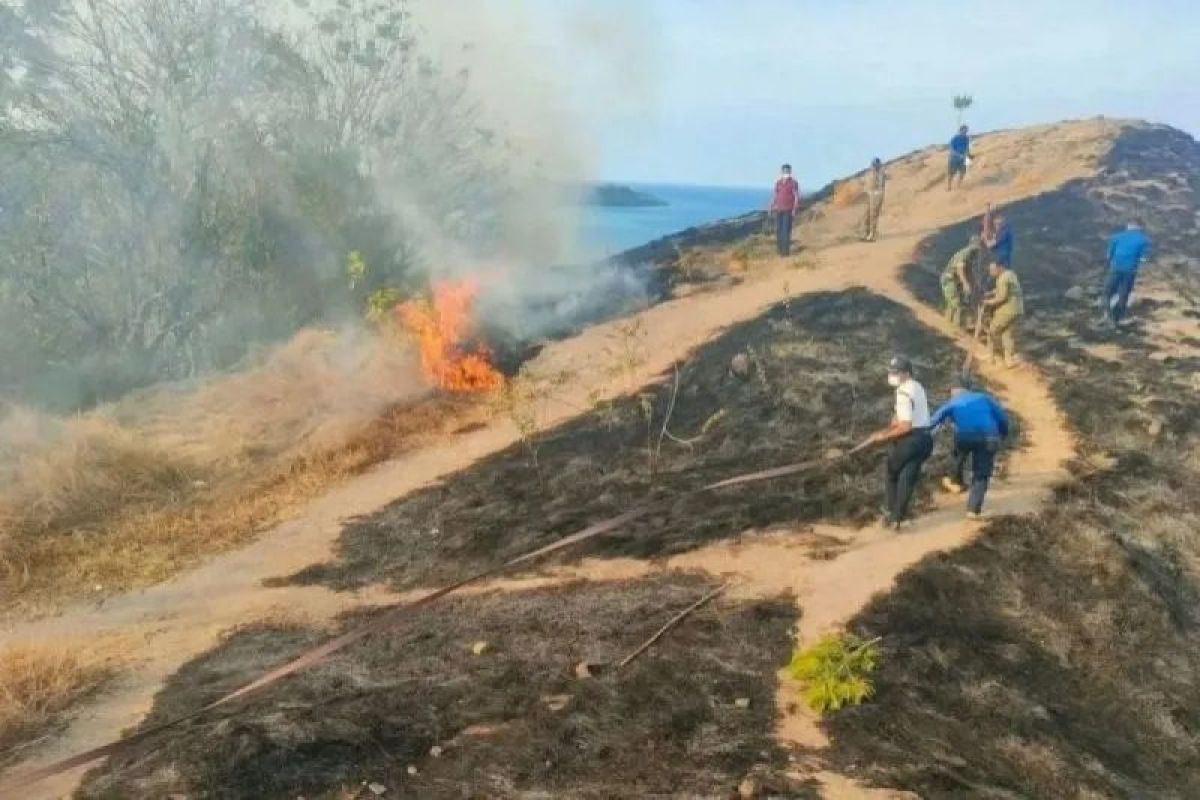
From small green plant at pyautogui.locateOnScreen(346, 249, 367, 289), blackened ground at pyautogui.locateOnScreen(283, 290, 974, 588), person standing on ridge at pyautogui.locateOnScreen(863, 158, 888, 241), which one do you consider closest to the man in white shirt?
blackened ground at pyautogui.locateOnScreen(283, 290, 974, 588)

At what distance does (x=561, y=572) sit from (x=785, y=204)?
48.6ft

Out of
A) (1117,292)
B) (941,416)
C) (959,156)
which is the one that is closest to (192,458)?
(941,416)

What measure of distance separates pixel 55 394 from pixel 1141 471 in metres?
20.8

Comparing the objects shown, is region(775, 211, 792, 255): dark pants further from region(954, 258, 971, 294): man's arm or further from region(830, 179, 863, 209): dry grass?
region(830, 179, 863, 209): dry grass

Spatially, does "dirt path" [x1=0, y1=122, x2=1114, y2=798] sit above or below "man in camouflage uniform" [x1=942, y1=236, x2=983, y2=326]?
below

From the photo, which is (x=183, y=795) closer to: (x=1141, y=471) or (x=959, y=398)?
(x=959, y=398)

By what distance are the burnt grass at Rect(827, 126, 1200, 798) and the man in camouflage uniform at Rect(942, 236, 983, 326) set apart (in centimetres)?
347

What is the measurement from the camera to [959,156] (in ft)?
96.5

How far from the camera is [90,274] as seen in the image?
23.8m

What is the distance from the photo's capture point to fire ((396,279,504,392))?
61.7 feet

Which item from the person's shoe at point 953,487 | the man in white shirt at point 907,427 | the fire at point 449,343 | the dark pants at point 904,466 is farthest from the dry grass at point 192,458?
the person's shoe at point 953,487

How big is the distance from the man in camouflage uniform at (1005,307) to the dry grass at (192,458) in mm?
8883

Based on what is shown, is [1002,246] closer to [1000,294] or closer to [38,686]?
[1000,294]

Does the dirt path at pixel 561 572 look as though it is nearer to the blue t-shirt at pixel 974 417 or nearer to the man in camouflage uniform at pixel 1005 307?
the man in camouflage uniform at pixel 1005 307
